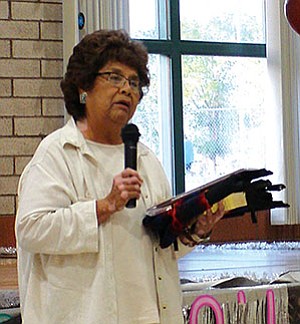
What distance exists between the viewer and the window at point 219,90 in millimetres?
4512

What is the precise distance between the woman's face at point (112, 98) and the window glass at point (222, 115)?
280 centimetres

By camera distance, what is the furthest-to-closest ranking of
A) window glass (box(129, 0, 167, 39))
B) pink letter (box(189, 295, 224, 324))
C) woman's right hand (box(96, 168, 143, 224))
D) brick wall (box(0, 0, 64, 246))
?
1. window glass (box(129, 0, 167, 39))
2. brick wall (box(0, 0, 64, 246))
3. pink letter (box(189, 295, 224, 324))
4. woman's right hand (box(96, 168, 143, 224))

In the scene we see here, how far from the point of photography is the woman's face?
1.75 meters

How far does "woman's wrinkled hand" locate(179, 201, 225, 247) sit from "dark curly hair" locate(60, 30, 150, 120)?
33 cm

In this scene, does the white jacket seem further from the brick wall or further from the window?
the window

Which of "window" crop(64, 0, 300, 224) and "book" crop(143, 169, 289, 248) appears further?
"window" crop(64, 0, 300, 224)

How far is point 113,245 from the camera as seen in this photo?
1689 millimetres

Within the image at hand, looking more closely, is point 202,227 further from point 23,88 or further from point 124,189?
point 23,88

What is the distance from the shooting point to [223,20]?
15.6 feet

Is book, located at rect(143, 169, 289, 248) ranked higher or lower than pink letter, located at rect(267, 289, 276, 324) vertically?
Answer: higher

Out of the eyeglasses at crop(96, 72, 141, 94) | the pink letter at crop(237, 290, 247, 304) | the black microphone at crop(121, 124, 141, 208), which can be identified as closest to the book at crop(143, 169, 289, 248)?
the black microphone at crop(121, 124, 141, 208)

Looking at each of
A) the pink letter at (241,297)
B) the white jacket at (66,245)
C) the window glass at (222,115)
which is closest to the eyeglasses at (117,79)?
the white jacket at (66,245)

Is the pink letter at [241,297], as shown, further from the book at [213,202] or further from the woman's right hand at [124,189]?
the woman's right hand at [124,189]

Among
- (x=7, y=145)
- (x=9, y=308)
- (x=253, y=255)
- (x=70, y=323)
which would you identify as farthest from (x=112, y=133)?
(x=253, y=255)
